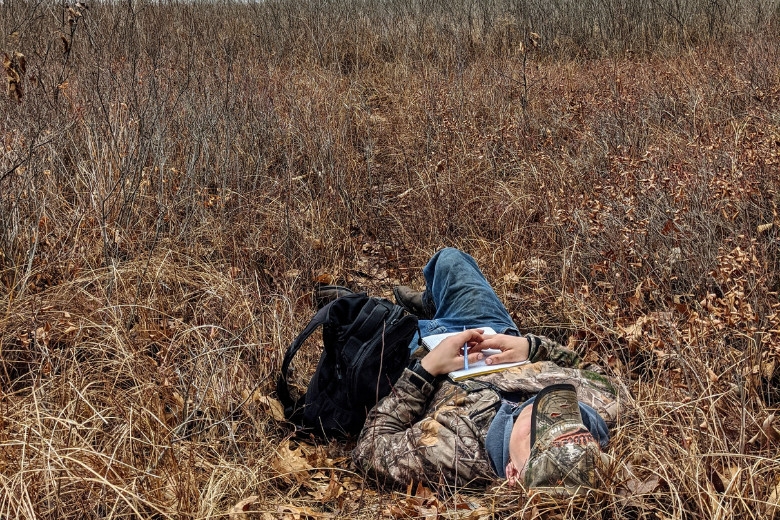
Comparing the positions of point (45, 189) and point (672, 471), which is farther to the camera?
point (45, 189)

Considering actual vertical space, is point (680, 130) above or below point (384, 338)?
above

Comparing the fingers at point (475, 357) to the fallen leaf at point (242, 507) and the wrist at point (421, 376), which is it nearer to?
the wrist at point (421, 376)

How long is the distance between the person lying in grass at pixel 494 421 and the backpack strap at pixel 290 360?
376 millimetres

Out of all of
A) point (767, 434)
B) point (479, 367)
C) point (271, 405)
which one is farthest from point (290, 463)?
point (767, 434)

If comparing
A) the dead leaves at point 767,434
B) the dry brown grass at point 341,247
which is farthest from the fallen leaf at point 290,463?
the dead leaves at point 767,434

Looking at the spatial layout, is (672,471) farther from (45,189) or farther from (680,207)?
(45,189)

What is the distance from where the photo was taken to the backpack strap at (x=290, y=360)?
272 cm

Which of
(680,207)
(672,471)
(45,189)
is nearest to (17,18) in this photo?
(45,189)

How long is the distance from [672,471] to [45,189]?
339cm

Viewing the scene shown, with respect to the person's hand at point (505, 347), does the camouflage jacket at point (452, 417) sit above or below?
below

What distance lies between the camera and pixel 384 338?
9.11ft

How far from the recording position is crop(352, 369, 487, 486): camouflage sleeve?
2.40m

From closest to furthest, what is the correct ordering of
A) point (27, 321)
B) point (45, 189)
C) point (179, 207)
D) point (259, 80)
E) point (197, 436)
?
point (197, 436) < point (27, 321) < point (45, 189) < point (179, 207) < point (259, 80)

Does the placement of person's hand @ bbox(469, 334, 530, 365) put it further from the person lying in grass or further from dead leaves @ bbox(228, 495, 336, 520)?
dead leaves @ bbox(228, 495, 336, 520)
